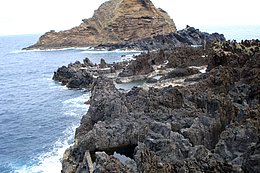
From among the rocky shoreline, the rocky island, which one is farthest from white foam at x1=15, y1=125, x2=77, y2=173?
the rocky shoreline

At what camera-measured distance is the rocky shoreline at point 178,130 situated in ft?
63.4

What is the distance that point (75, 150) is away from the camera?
98.6 ft

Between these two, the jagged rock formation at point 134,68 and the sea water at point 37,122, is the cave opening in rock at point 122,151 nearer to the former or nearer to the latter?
the sea water at point 37,122

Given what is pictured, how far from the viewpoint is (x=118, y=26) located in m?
166

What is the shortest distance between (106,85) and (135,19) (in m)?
122

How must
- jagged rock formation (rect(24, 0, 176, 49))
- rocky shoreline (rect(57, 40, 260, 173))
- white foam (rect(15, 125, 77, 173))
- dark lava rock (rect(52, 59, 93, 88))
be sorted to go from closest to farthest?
1. rocky shoreline (rect(57, 40, 260, 173))
2. white foam (rect(15, 125, 77, 173))
3. dark lava rock (rect(52, 59, 93, 88))
4. jagged rock formation (rect(24, 0, 176, 49))

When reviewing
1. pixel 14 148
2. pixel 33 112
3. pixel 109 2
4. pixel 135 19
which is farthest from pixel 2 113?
pixel 109 2

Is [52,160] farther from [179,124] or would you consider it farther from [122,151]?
[179,124]

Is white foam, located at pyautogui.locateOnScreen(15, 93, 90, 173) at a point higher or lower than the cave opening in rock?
lower

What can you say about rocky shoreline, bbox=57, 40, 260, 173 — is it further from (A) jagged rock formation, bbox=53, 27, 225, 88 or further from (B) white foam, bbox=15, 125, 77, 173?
(A) jagged rock formation, bbox=53, 27, 225, 88

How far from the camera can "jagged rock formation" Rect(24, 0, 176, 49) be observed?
164m

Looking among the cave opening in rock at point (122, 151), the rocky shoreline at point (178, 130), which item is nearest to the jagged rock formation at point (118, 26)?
the rocky shoreline at point (178, 130)

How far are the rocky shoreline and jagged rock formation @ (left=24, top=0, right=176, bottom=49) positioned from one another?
119m

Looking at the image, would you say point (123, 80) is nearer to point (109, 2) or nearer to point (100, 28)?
point (100, 28)
